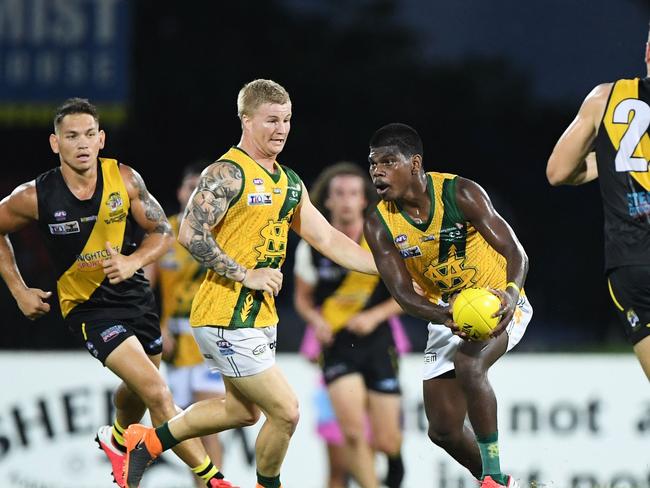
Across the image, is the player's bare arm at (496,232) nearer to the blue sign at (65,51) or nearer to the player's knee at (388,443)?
the player's knee at (388,443)

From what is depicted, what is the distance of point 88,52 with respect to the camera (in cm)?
1452

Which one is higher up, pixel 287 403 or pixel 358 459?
pixel 287 403

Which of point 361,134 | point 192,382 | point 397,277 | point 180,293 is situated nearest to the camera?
point 397,277

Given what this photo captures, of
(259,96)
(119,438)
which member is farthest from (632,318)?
(119,438)

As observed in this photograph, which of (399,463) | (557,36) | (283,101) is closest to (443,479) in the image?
(399,463)

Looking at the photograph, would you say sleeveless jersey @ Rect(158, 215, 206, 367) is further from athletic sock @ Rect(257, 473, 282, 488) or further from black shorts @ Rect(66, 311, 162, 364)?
athletic sock @ Rect(257, 473, 282, 488)

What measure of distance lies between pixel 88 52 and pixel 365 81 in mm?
5047

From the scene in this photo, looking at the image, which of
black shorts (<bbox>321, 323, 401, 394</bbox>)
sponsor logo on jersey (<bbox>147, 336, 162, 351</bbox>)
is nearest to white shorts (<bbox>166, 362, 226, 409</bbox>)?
black shorts (<bbox>321, 323, 401, 394</bbox>)

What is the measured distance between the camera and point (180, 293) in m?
9.47

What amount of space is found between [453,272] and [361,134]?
36.0ft

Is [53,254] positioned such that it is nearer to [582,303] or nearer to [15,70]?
[15,70]

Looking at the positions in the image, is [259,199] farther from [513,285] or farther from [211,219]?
[513,285]

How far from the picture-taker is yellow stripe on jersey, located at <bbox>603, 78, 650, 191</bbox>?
18.0ft

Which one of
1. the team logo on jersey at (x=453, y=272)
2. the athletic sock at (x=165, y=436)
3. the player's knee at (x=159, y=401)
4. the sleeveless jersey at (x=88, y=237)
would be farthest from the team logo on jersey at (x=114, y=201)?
the team logo on jersey at (x=453, y=272)
